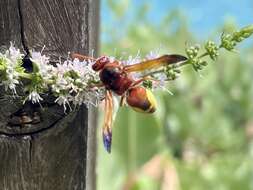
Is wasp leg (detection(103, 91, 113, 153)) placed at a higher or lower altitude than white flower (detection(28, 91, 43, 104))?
lower

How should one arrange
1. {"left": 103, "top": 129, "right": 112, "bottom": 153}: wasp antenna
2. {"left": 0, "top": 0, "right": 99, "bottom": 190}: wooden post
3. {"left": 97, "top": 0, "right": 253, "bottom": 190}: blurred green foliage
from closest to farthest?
{"left": 103, "top": 129, "right": 112, "bottom": 153}: wasp antenna → {"left": 0, "top": 0, "right": 99, "bottom": 190}: wooden post → {"left": 97, "top": 0, "right": 253, "bottom": 190}: blurred green foliage

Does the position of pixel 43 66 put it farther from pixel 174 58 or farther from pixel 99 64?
pixel 174 58

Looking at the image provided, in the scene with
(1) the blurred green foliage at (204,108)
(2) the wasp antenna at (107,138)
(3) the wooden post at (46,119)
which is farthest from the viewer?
(1) the blurred green foliage at (204,108)

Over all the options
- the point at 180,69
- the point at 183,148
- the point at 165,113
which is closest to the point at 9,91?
the point at 180,69

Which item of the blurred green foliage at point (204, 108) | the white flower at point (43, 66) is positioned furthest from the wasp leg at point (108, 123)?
the blurred green foliage at point (204, 108)

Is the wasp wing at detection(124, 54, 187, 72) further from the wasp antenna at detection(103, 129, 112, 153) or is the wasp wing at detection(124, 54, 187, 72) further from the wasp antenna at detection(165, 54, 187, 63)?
the wasp antenna at detection(103, 129, 112, 153)

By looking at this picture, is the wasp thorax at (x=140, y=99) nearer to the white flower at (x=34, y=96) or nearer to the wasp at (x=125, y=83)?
the wasp at (x=125, y=83)

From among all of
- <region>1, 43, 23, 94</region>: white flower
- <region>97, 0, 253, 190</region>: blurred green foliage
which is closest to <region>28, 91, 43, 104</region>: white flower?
<region>1, 43, 23, 94</region>: white flower

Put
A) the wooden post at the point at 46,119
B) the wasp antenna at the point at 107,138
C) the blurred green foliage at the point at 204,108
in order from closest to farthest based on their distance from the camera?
the wasp antenna at the point at 107,138
the wooden post at the point at 46,119
the blurred green foliage at the point at 204,108
